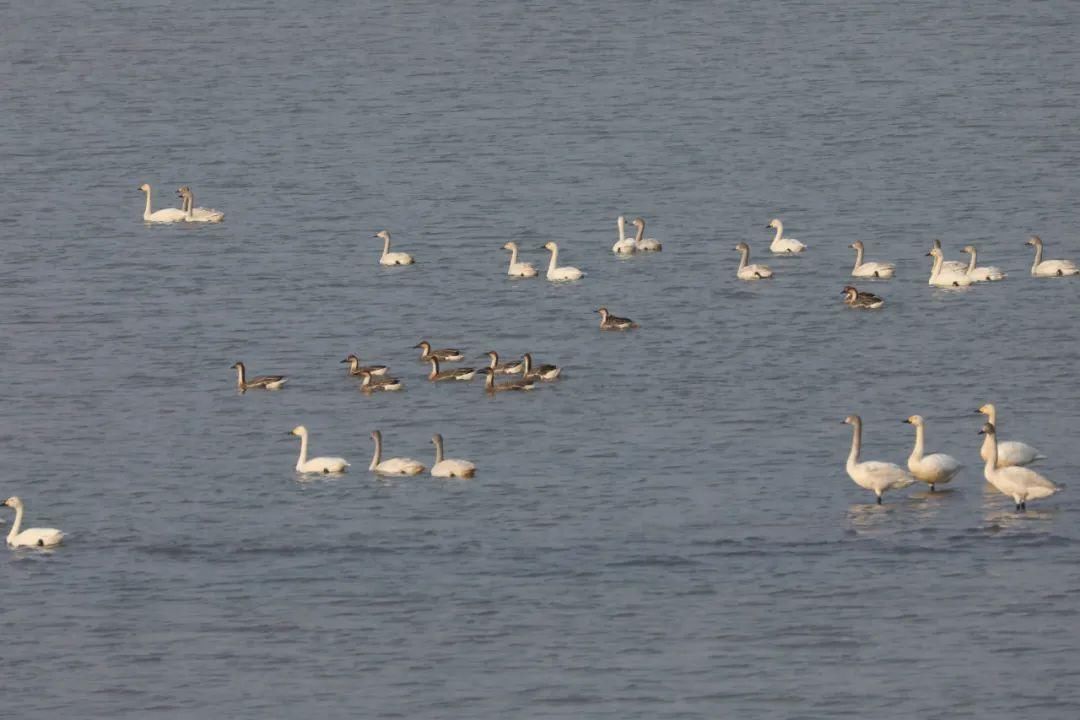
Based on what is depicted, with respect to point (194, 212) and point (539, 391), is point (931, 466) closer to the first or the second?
point (539, 391)

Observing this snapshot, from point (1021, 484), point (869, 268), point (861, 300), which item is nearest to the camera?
point (1021, 484)

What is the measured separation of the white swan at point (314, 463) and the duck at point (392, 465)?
41cm

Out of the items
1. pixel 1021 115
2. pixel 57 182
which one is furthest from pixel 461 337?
pixel 1021 115

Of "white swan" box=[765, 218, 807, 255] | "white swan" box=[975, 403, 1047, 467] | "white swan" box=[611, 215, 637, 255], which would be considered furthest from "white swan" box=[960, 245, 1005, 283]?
"white swan" box=[975, 403, 1047, 467]

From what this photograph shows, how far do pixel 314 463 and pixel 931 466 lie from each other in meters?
8.35

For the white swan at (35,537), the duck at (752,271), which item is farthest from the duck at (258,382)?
the duck at (752,271)

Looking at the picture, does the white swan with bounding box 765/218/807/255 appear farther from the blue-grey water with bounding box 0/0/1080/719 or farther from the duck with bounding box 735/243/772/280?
the duck with bounding box 735/243/772/280

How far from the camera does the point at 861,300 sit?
151 ft

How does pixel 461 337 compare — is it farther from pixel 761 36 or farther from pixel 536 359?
pixel 761 36

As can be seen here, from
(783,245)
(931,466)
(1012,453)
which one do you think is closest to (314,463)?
(931,466)

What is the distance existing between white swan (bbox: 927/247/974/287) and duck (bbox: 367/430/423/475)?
50.7 feet

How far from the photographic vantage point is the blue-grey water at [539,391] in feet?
92.1

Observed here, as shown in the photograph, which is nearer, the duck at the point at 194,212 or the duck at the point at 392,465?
the duck at the point at 392,465

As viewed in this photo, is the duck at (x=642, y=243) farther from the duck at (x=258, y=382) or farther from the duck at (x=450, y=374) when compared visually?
the duck at (x=258, y=382)
